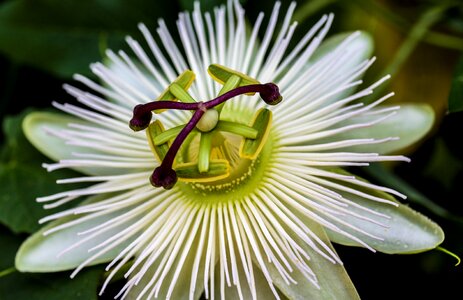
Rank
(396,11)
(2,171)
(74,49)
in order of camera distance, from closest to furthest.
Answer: (2,171), (74,49), (396,11)

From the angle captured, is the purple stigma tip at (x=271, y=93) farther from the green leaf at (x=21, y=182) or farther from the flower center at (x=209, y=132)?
the green leaf at (x=21, y=182)

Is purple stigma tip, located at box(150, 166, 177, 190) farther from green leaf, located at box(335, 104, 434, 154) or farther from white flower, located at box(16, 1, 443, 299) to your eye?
green leaf, located at box(335, 104, 434, 154)

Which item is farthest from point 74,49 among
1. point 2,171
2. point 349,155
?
point 349,155

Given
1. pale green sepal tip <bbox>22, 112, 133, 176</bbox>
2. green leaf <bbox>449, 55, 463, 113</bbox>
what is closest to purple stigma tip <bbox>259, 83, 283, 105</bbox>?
green leaf <bbox>449, 55, 463, 113</bbox>

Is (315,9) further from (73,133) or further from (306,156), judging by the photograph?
(73,133)

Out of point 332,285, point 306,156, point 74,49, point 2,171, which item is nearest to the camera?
point 332,285

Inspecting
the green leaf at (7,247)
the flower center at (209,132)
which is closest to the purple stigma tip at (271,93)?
the flower center at (209,132)

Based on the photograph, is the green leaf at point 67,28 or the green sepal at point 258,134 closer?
the green sepal at point 258,134
